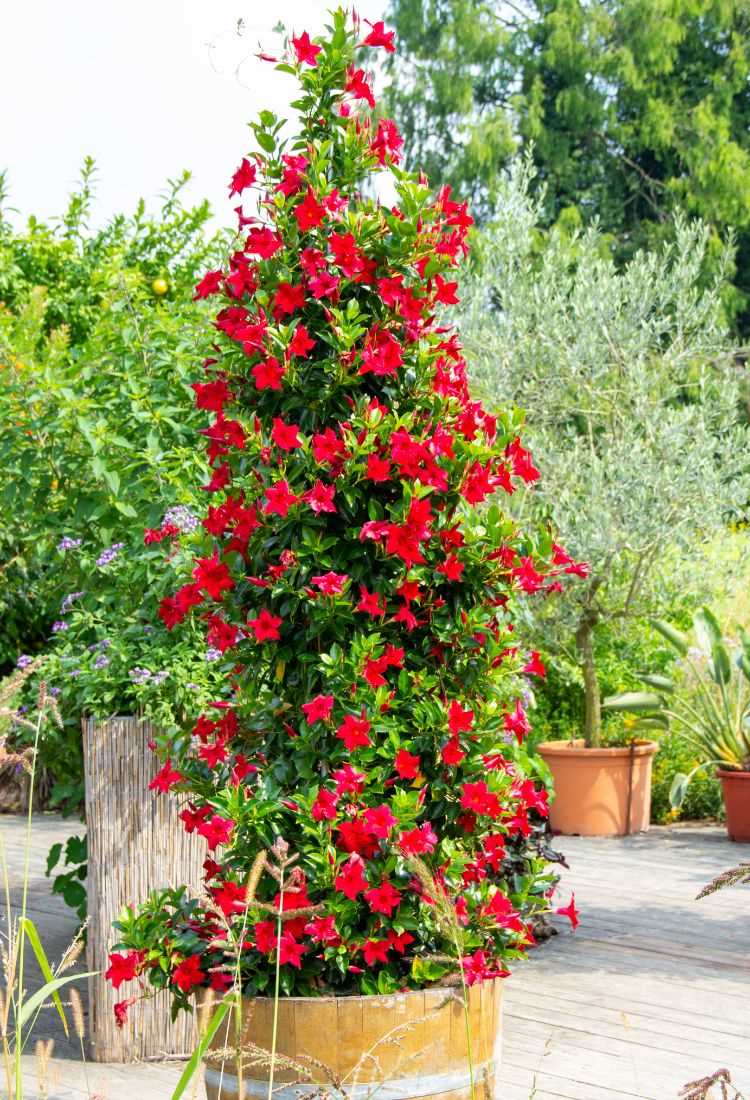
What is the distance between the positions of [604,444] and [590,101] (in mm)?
13392

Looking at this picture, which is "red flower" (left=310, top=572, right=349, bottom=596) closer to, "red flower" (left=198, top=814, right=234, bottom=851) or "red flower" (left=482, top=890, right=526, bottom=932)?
"red flower" (left=198, top=814, right=234, bottom=851)

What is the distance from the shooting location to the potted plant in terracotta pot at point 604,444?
662 centimetres

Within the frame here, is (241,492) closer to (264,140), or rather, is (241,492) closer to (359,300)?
(359,300)

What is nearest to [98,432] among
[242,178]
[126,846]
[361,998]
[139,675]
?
[139,675]

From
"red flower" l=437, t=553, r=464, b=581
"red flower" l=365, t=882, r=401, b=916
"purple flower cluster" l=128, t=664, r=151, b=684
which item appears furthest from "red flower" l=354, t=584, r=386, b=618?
"purple flower cluster" l=128, t=664, r=151, b=684

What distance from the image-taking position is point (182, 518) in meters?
3.65

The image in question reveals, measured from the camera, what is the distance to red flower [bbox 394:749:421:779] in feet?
7.71

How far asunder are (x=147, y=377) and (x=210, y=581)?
182 cm

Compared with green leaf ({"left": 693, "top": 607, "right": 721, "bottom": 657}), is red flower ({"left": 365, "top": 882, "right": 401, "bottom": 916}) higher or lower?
lower

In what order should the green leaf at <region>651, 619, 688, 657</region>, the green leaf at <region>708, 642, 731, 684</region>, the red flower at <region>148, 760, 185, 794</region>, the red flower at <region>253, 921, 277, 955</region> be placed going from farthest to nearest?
the green leaf at <region>651, 619, 688, 657</region> < the green leaf at <region>708, 642, 731, 684</region> < the red flower at <region>148, 760, 185, 794</region> < the red flower at <region>253, 921, 277, 955</region>

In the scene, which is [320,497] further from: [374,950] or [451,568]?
[374,950]

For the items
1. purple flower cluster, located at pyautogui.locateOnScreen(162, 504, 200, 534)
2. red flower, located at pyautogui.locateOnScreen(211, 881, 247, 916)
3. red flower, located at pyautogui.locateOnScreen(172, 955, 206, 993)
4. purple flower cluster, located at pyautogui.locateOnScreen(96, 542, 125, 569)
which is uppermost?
purple flower cluster, located at pyautogui.locateOnScreen(162, 504, 200, 534)

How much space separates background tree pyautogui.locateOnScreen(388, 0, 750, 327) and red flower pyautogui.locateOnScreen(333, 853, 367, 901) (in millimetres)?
16579

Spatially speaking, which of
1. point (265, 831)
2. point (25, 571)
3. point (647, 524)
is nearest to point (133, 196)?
point (25, 571)
